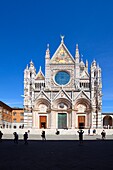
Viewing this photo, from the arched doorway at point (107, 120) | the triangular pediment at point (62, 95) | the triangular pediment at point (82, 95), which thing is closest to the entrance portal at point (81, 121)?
the triangular pediment at point (82, 95)

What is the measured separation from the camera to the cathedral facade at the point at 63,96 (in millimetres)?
55281

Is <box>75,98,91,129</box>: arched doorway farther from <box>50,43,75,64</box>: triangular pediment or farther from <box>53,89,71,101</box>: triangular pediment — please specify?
<box>50,43,75,64</box>: triangular pediment

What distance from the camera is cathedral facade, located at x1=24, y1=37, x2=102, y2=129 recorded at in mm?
55281

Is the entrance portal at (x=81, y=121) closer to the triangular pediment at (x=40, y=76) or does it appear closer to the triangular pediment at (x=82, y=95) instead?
the triangular pediment at (x=82, y=95)

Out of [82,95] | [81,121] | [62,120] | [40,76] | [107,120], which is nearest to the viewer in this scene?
[81,121]

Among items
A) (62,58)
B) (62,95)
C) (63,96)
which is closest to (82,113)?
(63,96)

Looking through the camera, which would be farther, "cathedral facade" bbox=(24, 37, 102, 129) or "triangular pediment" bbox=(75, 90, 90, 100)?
"triangular pediment" bbox=(75, 90, 90, 100)

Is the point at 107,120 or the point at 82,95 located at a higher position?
the point at 82,95

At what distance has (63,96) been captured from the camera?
185 feet

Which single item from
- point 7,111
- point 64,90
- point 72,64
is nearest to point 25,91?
point 64,90

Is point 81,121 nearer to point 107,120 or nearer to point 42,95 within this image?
point 42,95

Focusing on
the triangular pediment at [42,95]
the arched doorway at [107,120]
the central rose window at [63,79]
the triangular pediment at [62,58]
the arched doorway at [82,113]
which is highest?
the triangular pediment at [62,58]

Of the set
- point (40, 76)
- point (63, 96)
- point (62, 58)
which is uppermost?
point (62, 58)

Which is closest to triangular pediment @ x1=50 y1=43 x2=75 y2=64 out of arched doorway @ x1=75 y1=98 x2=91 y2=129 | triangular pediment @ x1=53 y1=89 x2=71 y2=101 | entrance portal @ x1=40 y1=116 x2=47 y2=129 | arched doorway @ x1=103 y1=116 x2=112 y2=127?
triangular pediment @ x1=53 y1=89 x2=71 y2=101
